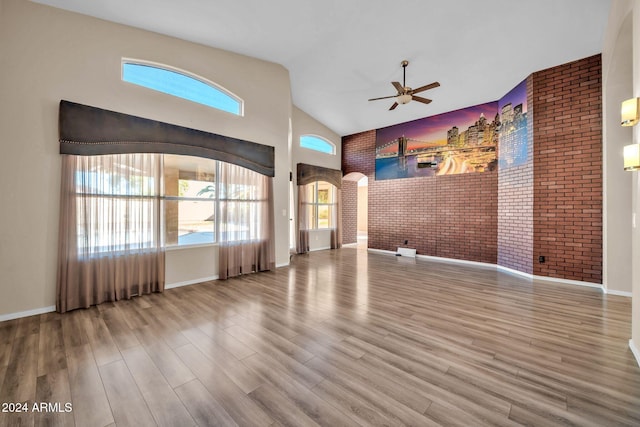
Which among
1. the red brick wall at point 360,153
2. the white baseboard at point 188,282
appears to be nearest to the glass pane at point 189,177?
the white baseboard at point 188,282

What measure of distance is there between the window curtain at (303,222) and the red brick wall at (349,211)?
199 cm

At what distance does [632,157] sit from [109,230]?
5.77m

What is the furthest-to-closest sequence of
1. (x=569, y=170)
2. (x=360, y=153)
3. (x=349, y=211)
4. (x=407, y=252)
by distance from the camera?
(x=349, y=211) < (x=360, y=153) < (x=407, y=252) < (x=569, y=170)

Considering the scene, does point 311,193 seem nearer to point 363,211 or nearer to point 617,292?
point 363,211

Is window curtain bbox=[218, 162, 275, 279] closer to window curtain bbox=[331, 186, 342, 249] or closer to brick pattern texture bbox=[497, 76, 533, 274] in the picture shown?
window curtain bbox=[331, 186, 342, 249]

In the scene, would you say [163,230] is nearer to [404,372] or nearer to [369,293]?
[369,293]

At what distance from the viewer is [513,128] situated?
5441mm

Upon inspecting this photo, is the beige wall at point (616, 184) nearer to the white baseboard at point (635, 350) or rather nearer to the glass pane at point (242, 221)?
the white baseboard at point (635, 350)

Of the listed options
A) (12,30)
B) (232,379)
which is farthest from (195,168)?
(232,379)

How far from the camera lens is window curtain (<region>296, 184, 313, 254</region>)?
7.50m

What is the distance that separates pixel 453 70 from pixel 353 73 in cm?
195

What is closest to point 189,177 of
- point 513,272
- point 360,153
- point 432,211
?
point 360,153

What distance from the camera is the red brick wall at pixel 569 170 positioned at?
434 centimetres

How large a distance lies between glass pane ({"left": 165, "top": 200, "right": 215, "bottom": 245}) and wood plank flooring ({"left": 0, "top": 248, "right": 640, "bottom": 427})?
0.99m
